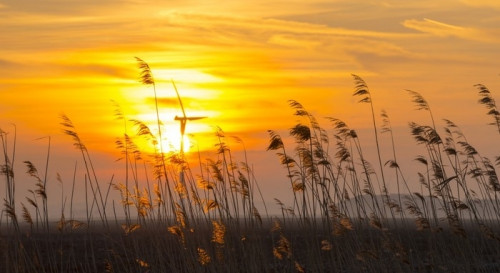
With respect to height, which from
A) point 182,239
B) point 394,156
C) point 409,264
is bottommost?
point 409,264

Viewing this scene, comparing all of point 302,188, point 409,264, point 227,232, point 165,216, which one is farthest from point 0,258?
point 409,264

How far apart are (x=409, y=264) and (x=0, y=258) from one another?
5.29 m

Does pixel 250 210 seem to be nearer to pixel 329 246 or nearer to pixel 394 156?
pixel 329 246

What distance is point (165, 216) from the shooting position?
10484mm

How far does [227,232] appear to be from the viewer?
33.1 feet

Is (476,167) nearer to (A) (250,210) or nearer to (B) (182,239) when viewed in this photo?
(A) (250,210)

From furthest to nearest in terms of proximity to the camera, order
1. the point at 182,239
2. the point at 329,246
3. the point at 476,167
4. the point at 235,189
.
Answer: the point at 476,167 < the point at 235,189 < the point at 182,239 < the point at 329,246

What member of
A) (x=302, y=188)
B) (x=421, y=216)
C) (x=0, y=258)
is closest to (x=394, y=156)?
(x=421, y=216)

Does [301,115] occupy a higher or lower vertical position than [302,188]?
higher

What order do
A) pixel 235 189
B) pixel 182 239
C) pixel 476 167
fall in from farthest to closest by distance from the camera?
pixel 476 167
pixel 235 189
pixel 182 239

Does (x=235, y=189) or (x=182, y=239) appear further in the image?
(x=235, y=189)

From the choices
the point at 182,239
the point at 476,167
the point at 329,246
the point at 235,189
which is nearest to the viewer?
the point at 329,246

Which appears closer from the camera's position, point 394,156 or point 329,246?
point 329,246

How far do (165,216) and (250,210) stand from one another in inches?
45.4
